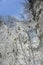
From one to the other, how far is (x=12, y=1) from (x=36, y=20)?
686 mm

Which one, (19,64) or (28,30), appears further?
(28,30)

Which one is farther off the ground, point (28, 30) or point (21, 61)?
point (28, 30)

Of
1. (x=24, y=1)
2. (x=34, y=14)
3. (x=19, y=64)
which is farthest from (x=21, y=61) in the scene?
(x=24, y=1)

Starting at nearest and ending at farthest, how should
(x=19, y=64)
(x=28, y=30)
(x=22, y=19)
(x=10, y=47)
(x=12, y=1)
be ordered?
(x=19, y=64) < (x=10, y=47) < (x=28, y=30) < (x=22, y=19) < (x=12, y=1)

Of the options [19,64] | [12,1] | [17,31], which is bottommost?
[19,64]

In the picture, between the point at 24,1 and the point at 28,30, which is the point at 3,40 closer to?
the point at 28,30

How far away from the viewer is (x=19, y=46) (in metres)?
2.67

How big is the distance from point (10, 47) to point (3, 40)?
0.18 metres

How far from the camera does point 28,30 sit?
286 cm

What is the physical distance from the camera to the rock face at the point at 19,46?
251 centimetres

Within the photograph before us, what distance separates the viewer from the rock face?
251cm

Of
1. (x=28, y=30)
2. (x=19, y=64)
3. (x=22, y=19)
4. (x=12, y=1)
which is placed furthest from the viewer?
(x=12, y=1)

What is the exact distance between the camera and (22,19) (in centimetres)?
308

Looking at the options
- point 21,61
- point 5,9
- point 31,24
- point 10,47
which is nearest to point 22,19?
point 31,24
